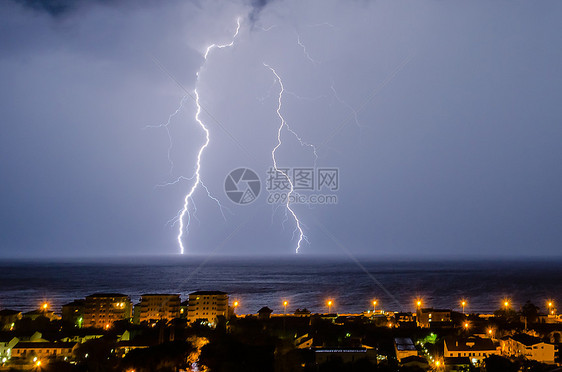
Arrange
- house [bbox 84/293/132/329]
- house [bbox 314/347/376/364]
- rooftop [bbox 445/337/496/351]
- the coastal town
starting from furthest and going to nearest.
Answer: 1. house [bbox 84/293/132/329]
2. rooftop [bbox 445/337/496/351]
3. house [bbox 314/347/376/364]
4. the coastal town

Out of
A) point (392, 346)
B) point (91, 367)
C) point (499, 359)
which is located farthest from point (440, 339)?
point (91, 367)

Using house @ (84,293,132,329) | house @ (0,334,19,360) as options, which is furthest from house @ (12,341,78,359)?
house @ (84,293,132,329)

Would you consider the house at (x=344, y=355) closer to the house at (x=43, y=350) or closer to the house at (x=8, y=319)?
the house at (x=43, y=350)

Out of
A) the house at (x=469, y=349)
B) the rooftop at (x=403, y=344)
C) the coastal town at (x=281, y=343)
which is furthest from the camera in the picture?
the rooftop at (x=403, y=344)

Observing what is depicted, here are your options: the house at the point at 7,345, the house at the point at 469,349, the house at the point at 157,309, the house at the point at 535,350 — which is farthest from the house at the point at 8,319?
the house at the point at 535,350

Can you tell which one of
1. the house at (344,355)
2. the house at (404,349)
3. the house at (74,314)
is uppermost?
the house at (344,355)

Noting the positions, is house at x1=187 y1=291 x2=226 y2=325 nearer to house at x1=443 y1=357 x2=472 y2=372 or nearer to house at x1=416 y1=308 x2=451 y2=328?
house at x1=416 y1=308 x2=451 y2=328

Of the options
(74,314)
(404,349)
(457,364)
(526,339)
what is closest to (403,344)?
(404,349)
